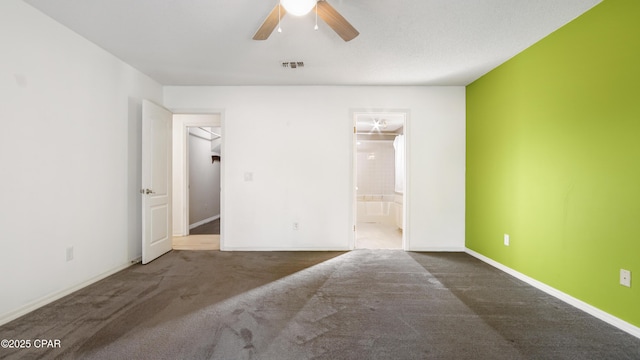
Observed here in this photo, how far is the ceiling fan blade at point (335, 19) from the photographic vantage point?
1.64 meters

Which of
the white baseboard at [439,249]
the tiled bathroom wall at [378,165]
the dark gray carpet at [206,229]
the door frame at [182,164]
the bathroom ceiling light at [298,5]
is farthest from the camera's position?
the tiled bathroom wall at [378,165]

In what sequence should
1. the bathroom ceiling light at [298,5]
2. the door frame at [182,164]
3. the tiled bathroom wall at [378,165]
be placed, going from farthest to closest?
the tiled bathroom wall at [378,165], the door frame at [182,164], the bathroom ceiling light at [298,5]

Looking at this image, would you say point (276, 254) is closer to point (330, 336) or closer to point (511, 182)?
point (330, 336)

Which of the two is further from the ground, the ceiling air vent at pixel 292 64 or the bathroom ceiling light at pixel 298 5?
the ceiling air vent at pixel 292 64

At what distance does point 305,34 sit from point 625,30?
2.46 m

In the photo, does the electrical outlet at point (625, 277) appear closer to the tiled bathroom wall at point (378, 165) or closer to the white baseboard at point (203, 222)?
the tiled bathroom wall at point (378, 165)

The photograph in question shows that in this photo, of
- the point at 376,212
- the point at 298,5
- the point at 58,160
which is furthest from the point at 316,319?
the point at 376,212

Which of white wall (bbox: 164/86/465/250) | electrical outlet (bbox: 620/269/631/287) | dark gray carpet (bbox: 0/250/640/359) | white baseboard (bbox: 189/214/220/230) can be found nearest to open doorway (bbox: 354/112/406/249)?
white wall (bbox: 164/86/465/250)

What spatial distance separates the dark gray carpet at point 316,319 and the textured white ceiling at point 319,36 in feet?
8.10

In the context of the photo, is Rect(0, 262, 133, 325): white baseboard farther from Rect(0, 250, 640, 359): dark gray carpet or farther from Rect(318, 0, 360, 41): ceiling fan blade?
Rect(318, 0, 360, 41): ceiling fan blade

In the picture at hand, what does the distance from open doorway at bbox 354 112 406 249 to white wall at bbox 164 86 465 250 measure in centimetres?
118

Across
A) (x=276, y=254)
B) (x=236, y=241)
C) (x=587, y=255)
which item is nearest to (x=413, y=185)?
(x=587, y=255)

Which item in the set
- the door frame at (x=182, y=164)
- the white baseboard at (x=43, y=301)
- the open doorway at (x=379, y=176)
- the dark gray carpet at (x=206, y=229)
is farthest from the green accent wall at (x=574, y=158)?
the dark gray carpet at (x=206, y=229)

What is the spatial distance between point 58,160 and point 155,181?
111 centimetres
